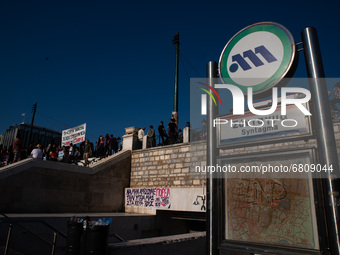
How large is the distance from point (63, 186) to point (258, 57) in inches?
441

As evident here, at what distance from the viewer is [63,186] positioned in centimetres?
1167

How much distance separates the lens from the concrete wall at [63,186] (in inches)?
388

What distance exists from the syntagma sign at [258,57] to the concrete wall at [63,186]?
32.7 feet

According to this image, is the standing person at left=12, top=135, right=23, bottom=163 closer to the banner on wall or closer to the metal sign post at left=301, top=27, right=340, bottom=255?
the banner on wall

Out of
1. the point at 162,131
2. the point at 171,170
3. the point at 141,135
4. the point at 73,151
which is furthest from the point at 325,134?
the point at 73,151

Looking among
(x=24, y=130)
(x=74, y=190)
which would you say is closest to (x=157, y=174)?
(x=74, y=190)

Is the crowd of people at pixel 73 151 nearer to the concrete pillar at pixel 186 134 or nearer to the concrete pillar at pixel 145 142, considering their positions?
the concrete pillar at pixel 145 142

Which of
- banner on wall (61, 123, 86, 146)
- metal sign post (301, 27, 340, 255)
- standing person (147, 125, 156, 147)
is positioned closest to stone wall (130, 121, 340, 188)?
standing person (147, 125, 156, 147)

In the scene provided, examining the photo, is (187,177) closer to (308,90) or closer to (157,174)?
(157,174)

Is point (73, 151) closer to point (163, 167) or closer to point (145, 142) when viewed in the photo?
point (145, 142)

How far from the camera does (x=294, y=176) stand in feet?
9.04

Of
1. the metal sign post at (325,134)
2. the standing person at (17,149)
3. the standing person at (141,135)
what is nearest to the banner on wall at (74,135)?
the standing person at (141,135)

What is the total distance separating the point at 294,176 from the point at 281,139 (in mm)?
446

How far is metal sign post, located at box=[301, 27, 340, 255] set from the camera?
2.38 meters
